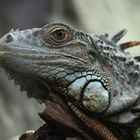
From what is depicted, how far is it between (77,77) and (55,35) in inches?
17.9

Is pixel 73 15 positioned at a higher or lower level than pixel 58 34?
higher

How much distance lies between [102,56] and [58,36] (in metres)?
Answer: 0.45

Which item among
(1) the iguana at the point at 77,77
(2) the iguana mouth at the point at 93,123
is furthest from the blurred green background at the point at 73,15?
(2) the iguana mouth at the point at 93,123

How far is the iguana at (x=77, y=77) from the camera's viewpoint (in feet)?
16.3

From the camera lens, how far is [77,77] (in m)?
5.03

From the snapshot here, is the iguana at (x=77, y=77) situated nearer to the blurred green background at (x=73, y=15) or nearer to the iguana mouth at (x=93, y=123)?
the iguana mouth at (x=93, y=123)

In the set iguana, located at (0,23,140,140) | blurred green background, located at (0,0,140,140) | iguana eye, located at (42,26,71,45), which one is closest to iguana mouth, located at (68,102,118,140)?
iguana, located at (0,23,140,140)

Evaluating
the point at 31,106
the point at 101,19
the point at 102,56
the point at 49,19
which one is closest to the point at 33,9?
the point at 49,19

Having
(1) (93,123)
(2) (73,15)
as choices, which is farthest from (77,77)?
(2) (73,15)

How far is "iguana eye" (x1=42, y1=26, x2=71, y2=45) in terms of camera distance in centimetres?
515

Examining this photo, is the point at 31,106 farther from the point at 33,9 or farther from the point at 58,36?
the point at 58,36

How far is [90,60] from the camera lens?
5.18 m

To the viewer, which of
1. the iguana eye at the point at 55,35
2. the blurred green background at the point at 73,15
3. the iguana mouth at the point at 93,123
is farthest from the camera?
the blurred green background at the point at 73,15

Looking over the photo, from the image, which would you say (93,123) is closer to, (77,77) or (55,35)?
(77,77)
